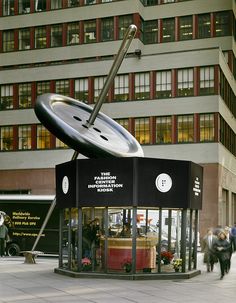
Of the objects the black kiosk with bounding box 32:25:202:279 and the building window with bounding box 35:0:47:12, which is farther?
the building window with bounding box 35:0:47:12

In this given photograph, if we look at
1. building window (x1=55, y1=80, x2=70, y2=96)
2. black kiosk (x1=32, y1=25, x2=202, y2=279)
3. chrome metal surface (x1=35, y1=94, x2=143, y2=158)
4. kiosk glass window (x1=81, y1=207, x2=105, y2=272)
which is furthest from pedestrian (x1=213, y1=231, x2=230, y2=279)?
building window (x1=55, y1=80, x2=70, y2=96)

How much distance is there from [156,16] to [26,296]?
4565 cm

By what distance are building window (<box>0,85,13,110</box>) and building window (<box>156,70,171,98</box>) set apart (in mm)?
13993

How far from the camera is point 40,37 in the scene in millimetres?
60281

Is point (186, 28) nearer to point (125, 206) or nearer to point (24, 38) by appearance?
point (24, 38)

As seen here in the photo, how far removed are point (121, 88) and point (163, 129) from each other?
5.09m

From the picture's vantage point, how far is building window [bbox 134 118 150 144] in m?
53.0

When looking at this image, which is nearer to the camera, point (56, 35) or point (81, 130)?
point (81, 130)

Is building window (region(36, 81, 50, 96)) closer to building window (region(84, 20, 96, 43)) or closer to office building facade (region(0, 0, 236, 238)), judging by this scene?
office building facade (region(0, 0, 236, 238))

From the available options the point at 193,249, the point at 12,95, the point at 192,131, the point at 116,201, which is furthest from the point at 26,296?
the point at 12,95

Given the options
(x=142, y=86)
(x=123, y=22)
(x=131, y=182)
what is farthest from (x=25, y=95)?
(x=131, y=182)

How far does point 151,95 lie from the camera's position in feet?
174

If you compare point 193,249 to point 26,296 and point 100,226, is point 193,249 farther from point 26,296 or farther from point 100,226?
point 26,296

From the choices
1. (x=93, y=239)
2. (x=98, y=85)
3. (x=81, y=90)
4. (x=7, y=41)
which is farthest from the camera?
(x=7, y=41)
